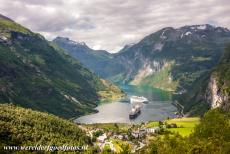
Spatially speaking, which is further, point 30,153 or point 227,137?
point 30,153

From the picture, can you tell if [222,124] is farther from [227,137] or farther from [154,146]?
[154,146]

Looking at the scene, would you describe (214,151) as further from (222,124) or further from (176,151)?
(222,124)

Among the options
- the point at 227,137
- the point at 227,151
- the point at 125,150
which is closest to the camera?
the point at 227,151

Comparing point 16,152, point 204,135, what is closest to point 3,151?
point 16,152

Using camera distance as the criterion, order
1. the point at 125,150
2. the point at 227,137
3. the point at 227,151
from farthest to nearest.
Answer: the point at 125,150
the point at 227,137
the point at 227,151

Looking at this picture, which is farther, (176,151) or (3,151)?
(3,151)

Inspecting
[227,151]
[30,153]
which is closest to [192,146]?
[227,151]

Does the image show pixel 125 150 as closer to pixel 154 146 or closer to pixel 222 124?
pixel 154 146

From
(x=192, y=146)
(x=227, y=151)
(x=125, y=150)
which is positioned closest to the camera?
(x=227, y=151)

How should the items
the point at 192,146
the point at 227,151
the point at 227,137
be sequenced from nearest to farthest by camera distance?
1. the point at 227,151
2. the point at 192,146
3. the point at 227,137
